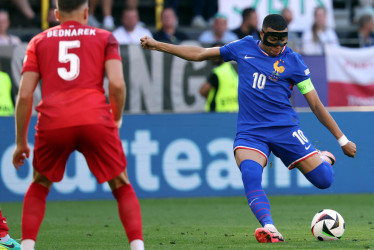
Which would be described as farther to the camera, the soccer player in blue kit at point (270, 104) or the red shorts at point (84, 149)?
the soccer player in blue kit at point (270, 104)

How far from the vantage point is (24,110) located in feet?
18.2

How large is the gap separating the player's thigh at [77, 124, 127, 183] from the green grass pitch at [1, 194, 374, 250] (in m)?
1.75

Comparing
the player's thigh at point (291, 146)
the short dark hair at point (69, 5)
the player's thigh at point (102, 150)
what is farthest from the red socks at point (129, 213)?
the player's thigh at point (291, 146)

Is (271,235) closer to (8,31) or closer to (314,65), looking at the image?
(314,65)

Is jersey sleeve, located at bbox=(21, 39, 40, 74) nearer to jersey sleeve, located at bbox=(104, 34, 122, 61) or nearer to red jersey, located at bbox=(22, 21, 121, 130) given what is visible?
red jersey, located at bbox=(22, 21, 121, 130)

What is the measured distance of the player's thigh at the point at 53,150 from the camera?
5.56 meters

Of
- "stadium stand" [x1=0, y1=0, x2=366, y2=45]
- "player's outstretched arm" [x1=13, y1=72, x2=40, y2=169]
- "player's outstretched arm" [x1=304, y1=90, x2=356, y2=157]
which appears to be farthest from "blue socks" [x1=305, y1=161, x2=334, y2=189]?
"stadium stand" [x1=0, y1=0, x2=366, y2=45]

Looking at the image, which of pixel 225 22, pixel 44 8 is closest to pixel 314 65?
pixel 225 22

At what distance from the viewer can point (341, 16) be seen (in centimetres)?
1888

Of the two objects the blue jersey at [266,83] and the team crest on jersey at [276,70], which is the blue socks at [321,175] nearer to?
the blue jersey at [266,83]

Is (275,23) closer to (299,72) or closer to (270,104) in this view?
(299,72)

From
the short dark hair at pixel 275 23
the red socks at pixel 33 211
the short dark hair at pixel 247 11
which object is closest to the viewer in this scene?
the red socks at pixel 33 211

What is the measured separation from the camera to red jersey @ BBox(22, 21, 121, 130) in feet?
18.3

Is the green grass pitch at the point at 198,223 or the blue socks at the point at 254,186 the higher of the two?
the blue socks at the point at 254,186
